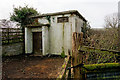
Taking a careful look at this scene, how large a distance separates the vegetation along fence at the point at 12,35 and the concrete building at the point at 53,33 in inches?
31.6

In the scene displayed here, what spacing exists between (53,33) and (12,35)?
398 cm

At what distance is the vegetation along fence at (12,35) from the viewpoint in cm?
700

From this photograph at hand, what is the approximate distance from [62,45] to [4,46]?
517cm

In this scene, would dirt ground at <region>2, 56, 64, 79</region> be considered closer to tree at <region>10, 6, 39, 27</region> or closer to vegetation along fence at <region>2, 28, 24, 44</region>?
vegetation along fence at <region>2, 28, 24, 44</region>

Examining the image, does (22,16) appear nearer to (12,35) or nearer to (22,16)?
(22,16)

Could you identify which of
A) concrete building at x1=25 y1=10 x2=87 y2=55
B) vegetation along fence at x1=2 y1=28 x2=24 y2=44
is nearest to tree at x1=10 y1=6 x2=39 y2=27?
vegetation along fence at x1=2 y1=28 x2=24 y2=44

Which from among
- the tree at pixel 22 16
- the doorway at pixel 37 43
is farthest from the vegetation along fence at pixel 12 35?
the doorway at pixel 37 43

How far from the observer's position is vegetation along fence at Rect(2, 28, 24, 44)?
6998 millimetres

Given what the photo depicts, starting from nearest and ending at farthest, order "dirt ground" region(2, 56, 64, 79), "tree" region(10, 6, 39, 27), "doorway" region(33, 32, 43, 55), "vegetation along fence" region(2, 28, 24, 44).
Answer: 1. "dirt ground" region(2, 56, 64, 79)
2. "vegetation along fence" region(2, 28, 24, 44)
3. "doorway" region(33, 32, 43, 55)
4. "tree" region(10, 6, 39, 27)

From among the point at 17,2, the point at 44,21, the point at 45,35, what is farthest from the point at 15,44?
the point at 17,2

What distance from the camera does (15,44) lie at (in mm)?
7703

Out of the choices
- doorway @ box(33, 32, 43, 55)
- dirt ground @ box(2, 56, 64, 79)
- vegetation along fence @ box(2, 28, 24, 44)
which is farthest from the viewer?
doorway @ box(33, 32, 43, 55)

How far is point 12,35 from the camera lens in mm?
7523

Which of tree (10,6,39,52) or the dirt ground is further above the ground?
tree (10,6,39,52)
